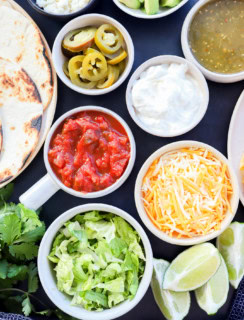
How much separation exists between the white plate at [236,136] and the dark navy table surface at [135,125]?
0.09 metres

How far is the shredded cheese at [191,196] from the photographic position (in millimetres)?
2859

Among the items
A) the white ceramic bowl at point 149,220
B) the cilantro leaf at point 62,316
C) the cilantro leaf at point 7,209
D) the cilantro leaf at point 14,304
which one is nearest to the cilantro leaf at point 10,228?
the cilantro leaf at point 7,209

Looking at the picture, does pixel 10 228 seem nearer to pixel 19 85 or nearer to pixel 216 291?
pixel 19 85

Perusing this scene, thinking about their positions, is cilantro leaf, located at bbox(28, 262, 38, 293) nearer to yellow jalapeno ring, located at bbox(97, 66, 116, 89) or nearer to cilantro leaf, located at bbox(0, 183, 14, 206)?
cilantro leaf, located at bbox(0, 183, 14, 206)

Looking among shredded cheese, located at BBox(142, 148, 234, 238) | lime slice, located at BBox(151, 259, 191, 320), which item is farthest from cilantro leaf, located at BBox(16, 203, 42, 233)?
lime slice, located at BBox(151, 259, 191, 320)

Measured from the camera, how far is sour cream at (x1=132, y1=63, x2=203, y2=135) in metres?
2.90

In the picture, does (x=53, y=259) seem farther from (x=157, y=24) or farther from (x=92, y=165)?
(x=157, y=24)

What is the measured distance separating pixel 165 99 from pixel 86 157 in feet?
1.98

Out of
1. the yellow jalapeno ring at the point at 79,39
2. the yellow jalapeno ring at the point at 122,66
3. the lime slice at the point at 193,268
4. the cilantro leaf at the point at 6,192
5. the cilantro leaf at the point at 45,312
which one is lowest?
the lime slice at the point at 193,268

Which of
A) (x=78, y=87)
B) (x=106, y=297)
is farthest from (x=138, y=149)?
(x=106, y=297)

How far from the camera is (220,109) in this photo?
10.3ft

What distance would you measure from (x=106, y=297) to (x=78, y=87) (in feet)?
4.29

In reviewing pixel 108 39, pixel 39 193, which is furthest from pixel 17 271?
pixel 108 39

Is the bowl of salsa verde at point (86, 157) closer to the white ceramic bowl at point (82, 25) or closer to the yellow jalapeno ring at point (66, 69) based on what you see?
the white ceramic bowl at point (82, 25)
